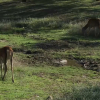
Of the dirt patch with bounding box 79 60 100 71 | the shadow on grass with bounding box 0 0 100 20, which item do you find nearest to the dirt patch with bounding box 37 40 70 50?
the dirt patch with bounding box 79 60 100 71

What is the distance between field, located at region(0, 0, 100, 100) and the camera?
9438 mm

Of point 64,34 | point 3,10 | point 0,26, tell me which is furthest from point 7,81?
point 3,10

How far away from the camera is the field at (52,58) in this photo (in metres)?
9.44

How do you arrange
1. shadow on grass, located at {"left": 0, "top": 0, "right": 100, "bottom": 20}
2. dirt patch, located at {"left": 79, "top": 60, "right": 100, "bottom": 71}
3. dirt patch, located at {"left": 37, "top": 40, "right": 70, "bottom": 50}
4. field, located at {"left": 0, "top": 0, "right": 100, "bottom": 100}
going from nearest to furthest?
field, located at {"left": 0, "top": 0, "right": 100, "bottom": 100}
dirt patch, located at {"left": 79, "top": 60, "right": 100, "bottom": 71}
dirt patch, located at {"left": 37, "top": 40, "right": 70, "bottom": 50}
shadow on grass, located at {"left": 0, "top": 0, "right": 100, "bottom": 20}

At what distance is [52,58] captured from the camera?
593 inches

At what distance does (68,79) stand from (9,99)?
10.9 ft

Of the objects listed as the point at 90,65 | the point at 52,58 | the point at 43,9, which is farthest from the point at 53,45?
the point at 43,9

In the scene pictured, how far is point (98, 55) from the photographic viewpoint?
612 inches

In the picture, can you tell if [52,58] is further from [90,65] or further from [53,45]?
[53,45]

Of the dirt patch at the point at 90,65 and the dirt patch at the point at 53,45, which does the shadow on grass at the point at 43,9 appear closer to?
the dirt patch at the point at 53,45

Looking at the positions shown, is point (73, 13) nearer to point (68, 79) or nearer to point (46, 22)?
point (46, 22)

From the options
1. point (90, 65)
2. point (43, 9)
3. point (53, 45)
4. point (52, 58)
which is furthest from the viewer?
point (43, 9)

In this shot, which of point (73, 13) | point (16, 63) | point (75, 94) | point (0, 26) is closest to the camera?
point (75, 94)

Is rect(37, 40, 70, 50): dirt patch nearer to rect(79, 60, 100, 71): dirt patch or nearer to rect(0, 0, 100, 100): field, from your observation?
rect(0, 0, 100, 100): field
